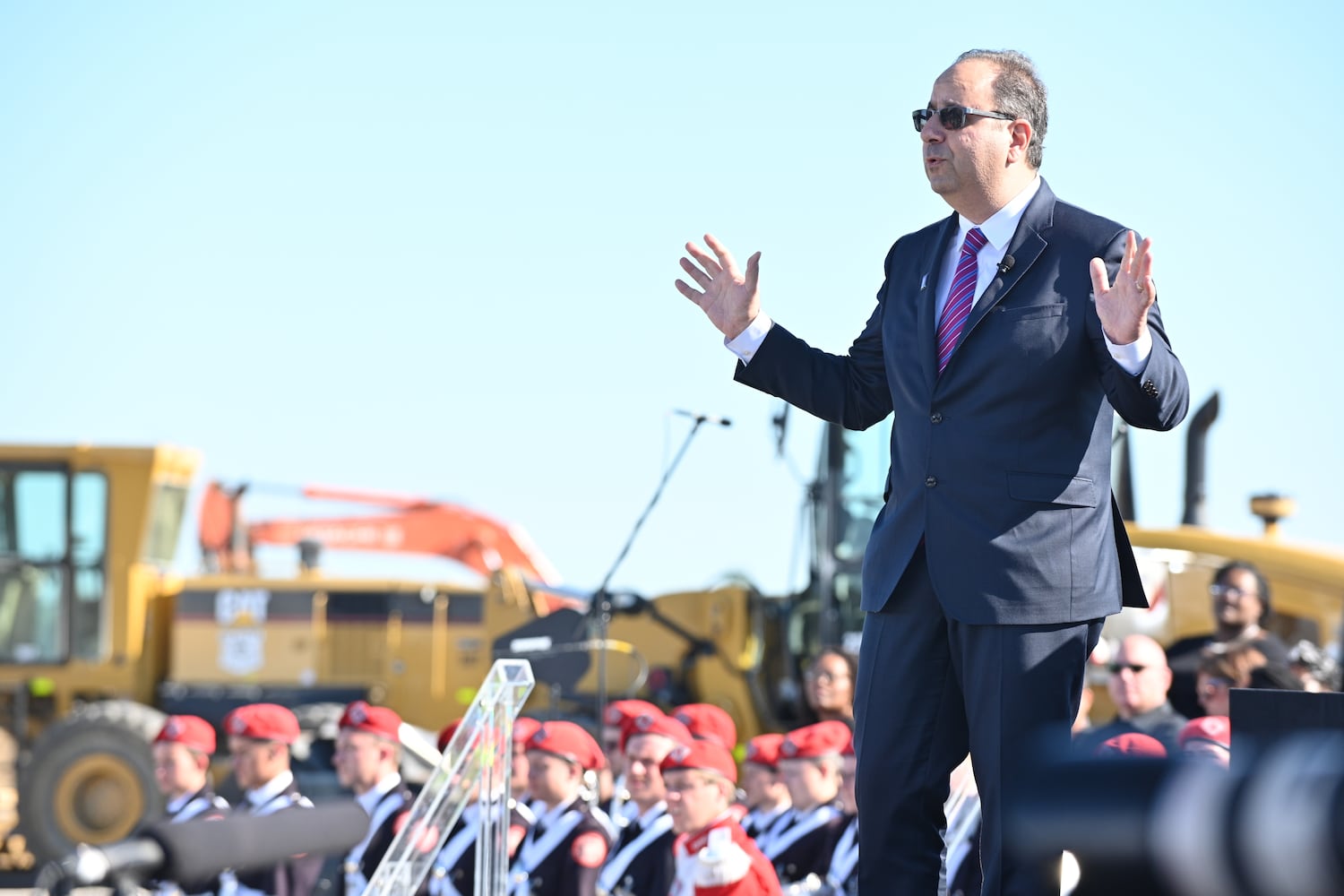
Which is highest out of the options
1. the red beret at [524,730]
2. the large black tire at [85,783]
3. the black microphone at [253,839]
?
the black microphone at [253,839]

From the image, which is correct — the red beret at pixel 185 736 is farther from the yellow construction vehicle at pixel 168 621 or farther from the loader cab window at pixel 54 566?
the loader cab window at pixel 54 566

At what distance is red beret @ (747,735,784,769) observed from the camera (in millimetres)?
7539

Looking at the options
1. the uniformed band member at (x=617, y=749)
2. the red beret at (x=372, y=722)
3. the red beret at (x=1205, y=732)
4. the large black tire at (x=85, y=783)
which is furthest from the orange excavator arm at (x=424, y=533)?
the red beret at (x=1205, y=732)

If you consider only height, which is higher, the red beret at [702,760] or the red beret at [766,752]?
the red beret at [702,760]

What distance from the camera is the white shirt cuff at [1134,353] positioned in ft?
9.00

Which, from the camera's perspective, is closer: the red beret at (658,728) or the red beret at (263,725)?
the red beret at (658,728)

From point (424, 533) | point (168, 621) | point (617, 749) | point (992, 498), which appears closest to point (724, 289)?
point (992, 498)

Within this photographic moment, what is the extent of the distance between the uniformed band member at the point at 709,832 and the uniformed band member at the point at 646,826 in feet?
0.88

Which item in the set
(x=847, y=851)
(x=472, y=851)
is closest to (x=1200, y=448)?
(x=847, y=851)

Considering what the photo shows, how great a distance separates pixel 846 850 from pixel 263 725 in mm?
2537

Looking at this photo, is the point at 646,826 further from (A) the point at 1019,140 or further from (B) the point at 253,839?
(B) the point at 253,839

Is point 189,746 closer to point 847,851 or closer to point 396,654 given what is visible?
point 847,851

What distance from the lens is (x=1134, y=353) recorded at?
2.75m

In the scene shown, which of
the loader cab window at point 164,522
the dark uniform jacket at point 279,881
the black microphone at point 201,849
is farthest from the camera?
the loader cab window at point 164,522
